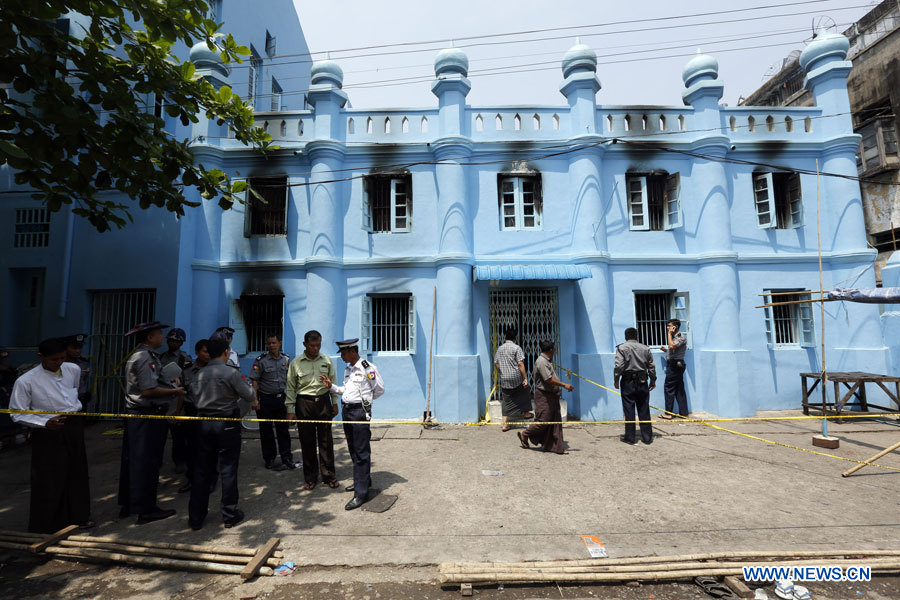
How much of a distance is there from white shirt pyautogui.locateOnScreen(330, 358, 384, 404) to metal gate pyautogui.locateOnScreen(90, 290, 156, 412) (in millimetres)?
6726

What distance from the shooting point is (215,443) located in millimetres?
4027

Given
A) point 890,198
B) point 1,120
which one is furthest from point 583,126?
point 890,198

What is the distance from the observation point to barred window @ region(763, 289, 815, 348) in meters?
9.15

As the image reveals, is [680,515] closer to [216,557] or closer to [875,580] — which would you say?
[875,580]

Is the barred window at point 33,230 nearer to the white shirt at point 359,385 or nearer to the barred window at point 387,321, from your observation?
the barred window at point 387,321

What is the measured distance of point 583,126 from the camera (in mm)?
9172

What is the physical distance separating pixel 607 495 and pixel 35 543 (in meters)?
5.80

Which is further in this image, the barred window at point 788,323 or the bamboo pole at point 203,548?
the barred window at point 788,323

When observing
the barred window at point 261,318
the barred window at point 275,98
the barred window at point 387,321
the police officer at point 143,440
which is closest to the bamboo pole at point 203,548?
the police officer at point 143,440

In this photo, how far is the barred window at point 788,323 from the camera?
360 inches

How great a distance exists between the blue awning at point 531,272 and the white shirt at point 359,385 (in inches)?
159

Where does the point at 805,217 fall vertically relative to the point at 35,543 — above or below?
above

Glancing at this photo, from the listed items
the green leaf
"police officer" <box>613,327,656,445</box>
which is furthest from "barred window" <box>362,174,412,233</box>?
the green leaf

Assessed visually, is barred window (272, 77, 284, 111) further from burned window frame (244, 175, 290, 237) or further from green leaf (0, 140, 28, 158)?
green leaf (0, 140, 28, 158)
